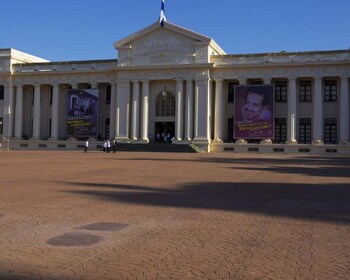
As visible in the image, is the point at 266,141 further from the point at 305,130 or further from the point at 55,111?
the point at 55,111

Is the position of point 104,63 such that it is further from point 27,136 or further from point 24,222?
point 24,222

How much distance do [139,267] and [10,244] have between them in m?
2.16

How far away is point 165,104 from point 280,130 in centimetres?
1355

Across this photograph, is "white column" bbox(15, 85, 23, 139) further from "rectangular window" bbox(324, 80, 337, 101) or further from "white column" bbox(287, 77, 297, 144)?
"rectangular window" bbox(324, 80, 337, 101)

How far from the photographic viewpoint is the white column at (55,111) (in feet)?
182

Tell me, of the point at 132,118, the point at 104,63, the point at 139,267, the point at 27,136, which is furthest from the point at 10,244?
the point at 27,136

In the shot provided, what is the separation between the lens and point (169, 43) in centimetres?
5125

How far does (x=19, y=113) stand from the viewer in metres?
56.9

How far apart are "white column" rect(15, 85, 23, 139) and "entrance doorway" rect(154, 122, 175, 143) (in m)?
17.6

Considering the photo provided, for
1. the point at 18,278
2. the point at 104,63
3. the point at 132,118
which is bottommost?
the point at 18,278

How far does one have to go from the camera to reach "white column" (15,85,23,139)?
56812mm

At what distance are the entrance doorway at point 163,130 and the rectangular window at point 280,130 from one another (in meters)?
11.9

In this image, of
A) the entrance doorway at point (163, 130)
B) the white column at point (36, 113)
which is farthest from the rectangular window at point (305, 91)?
the white column at point (36, 113)

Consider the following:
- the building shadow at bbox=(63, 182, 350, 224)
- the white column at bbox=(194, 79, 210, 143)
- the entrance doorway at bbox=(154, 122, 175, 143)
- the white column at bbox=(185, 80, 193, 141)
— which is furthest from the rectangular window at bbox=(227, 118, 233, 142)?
the building shadow at bbox=(63, 182, 350, 224)
